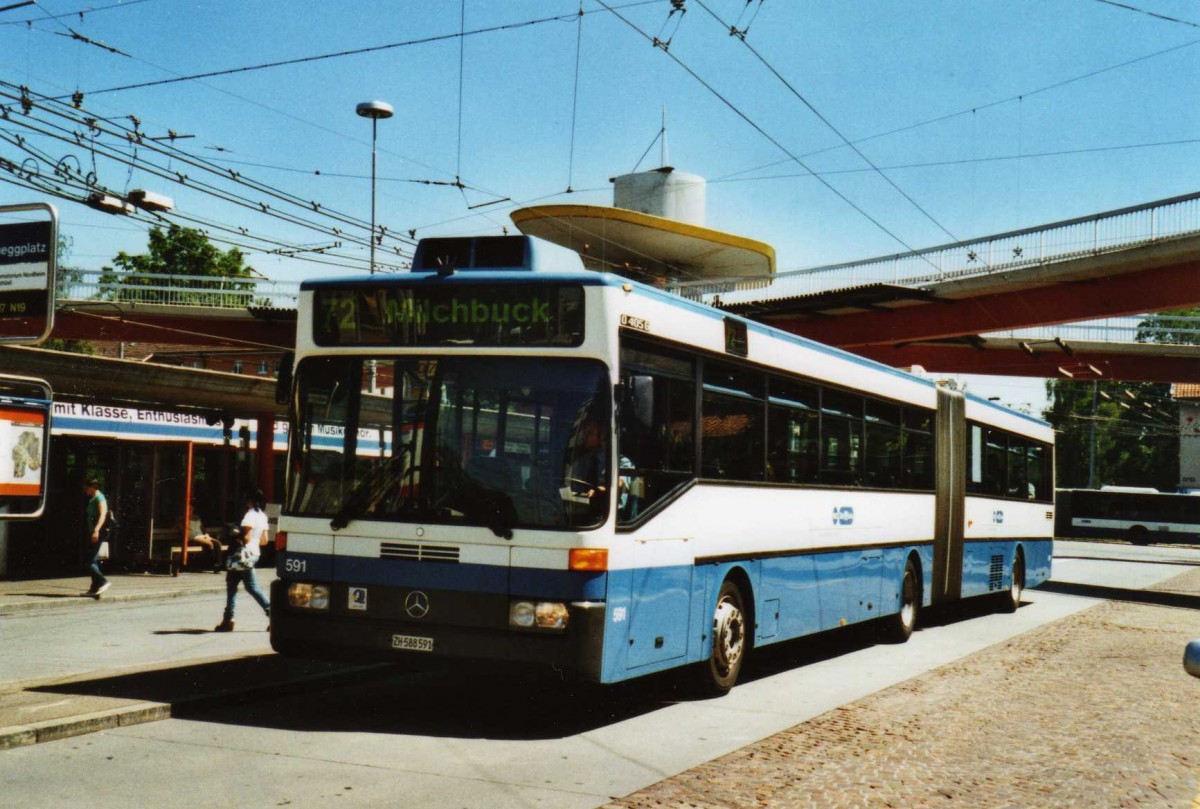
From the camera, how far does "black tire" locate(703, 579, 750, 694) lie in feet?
33.9

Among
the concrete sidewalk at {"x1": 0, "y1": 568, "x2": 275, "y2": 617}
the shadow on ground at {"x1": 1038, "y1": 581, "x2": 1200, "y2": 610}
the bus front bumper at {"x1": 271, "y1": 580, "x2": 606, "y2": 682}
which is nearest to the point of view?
the bus front bumper at {"x1": 271, "y1": 580, "x2": 606, "y2": 682}

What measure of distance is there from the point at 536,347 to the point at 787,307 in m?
28.6

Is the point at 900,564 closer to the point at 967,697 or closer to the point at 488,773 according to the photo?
the point at 967,697

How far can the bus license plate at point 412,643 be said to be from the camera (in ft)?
28.0

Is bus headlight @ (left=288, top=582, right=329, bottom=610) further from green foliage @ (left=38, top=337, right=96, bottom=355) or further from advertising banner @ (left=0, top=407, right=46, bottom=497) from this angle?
green foliage @ (left=38, top=337, right=96, bottom=355)

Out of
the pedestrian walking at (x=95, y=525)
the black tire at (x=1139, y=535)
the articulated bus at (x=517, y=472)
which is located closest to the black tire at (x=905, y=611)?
the articulated bus at (x=517, y=472)

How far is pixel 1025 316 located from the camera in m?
32.5

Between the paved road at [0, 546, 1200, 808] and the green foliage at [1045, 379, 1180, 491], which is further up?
the green foliage at [1045, 379, 1180, 491]

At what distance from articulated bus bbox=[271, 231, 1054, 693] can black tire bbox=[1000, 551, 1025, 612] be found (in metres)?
11.1

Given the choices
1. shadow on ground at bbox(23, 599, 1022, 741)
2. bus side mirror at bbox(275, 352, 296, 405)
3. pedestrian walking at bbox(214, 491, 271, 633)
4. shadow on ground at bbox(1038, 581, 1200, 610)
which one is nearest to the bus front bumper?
shadow on ground at bbox(23, 599, 1022, 741)

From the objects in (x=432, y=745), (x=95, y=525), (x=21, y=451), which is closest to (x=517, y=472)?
(x=432, y=745)

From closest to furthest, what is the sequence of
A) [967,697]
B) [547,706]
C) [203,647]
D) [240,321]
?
[547,706]
[967,697]
[203,647]
[240,321]

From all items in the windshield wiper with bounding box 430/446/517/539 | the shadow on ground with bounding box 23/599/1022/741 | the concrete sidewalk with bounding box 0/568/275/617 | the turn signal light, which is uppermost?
the windshield wiper with bounding box 430/446/517/539

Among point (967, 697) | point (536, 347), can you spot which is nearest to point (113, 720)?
point (536, 347)
